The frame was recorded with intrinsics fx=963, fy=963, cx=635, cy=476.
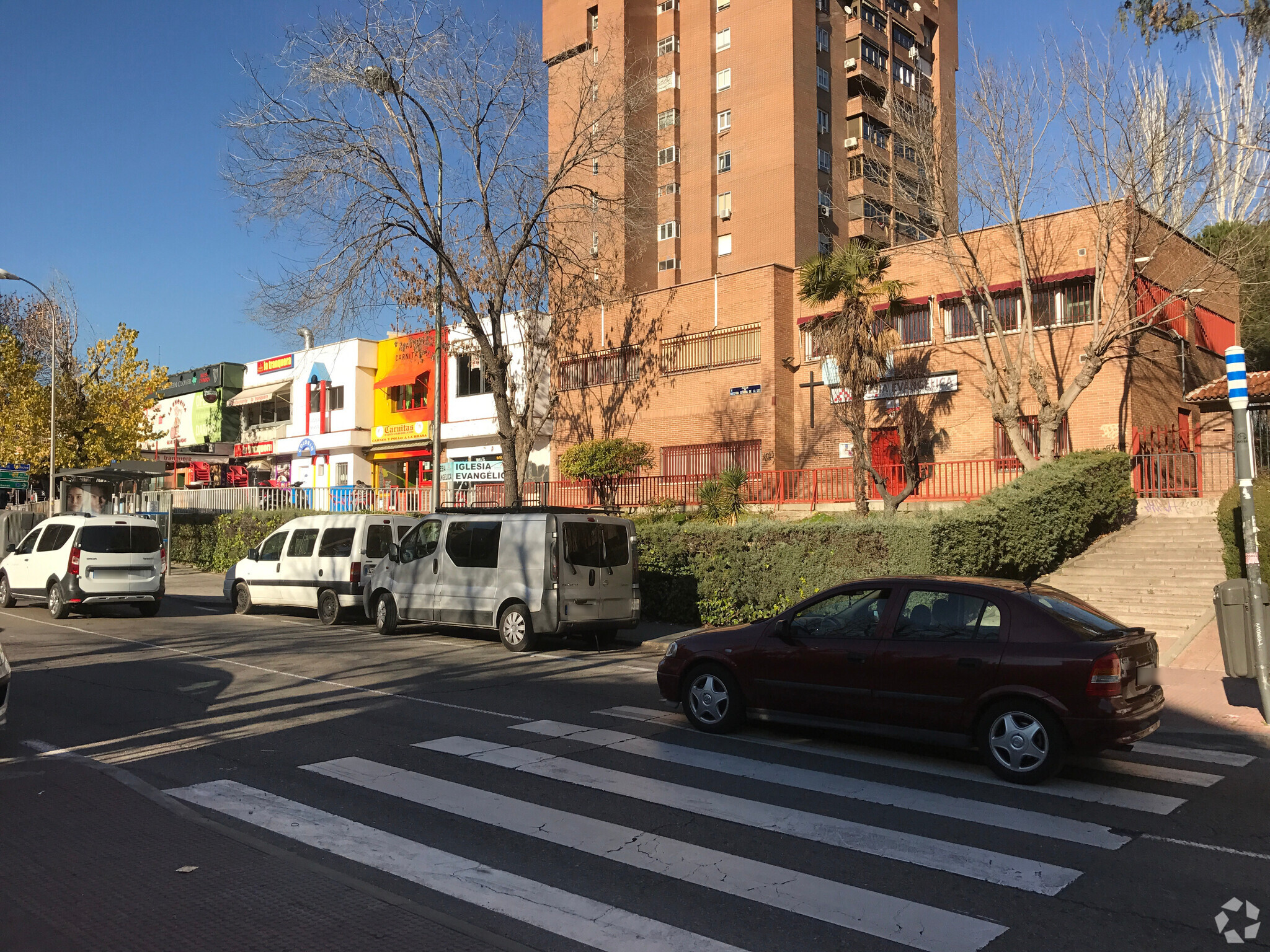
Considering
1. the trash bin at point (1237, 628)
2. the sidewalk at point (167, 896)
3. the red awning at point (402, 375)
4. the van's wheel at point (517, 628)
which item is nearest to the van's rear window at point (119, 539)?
the van's wheel at point (517, 628)

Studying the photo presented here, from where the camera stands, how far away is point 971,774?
24.5 feet

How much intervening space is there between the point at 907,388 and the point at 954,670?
19475 millimetres

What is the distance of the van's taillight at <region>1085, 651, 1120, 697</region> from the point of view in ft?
22.7

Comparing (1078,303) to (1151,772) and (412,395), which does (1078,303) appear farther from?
(412,395)

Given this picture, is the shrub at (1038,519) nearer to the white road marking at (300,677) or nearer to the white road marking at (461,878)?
the white road marking at (300,677)

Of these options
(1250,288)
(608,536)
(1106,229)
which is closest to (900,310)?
(1106,229)

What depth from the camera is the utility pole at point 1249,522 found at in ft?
→ 30.3

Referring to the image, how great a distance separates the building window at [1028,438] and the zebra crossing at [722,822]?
15484 millimetres

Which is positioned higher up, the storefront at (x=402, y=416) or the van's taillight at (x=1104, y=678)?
the storefront at (x=402, y=416)

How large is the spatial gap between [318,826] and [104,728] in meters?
4.13

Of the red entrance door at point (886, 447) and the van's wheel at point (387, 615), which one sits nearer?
the van's wheel at point (387, 615)

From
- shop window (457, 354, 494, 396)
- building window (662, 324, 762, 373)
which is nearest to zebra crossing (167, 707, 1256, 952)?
building window (662, 324, 762, 373)

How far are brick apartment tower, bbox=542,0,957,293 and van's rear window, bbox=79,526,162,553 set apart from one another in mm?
28652

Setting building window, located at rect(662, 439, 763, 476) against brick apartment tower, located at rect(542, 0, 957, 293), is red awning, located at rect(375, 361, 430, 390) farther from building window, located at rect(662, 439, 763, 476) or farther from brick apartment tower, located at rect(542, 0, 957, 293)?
building window, located at rect(662, 439, 763, 476)
